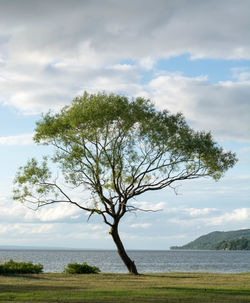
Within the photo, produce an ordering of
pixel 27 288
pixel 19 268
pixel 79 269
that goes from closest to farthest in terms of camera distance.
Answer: pixel 27 288
pixel 19 268
pixel 79 269

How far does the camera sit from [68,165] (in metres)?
36.1

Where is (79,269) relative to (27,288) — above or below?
below

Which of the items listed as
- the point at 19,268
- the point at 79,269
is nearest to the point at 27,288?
the point at 19,268

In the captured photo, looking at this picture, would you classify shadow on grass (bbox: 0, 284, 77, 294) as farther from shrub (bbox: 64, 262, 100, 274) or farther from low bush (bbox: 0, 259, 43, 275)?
shrub (bbox: 64, 262, 100, 274)

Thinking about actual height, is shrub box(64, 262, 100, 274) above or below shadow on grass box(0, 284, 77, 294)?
below

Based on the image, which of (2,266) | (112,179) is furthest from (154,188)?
(2,266)

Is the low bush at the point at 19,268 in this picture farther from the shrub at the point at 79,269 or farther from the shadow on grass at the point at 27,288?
the shadow on grass at the point at 27,288

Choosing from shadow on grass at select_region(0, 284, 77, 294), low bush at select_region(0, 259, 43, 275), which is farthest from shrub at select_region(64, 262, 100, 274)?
shadow on grass at select_region(0, 284, 77, 294)

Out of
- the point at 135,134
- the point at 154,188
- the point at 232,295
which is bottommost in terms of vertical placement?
the point at 232,295

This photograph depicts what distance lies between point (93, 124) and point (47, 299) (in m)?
19.0

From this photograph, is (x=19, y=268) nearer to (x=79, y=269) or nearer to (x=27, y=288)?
(x=79, y=269)

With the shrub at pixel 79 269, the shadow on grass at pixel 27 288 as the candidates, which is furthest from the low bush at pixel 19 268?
the shadow on grass at pixel 27 288

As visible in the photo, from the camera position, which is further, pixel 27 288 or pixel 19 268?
pixel 19 268

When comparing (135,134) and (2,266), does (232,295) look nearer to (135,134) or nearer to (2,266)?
(135,134)
